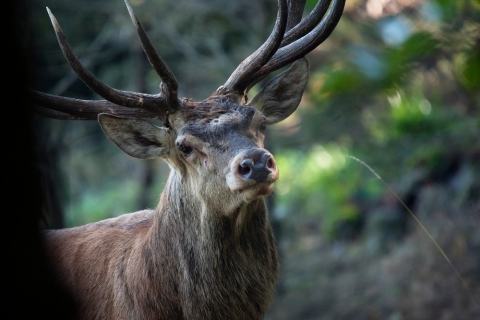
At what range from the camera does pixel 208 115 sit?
4.11 m

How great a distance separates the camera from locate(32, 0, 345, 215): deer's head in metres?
3.84

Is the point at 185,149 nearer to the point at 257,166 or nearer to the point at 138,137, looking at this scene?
the point at 138,137

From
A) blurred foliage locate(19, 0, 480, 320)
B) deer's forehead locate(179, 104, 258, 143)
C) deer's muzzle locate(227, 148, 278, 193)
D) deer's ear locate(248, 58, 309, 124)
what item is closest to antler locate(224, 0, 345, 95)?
deer's ear locate(248, 58, 309, 124)

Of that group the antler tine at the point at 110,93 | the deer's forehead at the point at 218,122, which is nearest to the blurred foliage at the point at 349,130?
the deer's forehead at the point at 218,122

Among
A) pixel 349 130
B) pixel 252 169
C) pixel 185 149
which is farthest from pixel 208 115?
pixel 349 130

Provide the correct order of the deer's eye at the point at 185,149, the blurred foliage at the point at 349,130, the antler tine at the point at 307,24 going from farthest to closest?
the blurred foliage at the point at 349,130 → the antler tine at the point at 307,24 → the deer's eye at the point at 185,149

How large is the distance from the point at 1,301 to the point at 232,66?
319 inches

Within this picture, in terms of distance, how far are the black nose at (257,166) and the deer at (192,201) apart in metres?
0.11

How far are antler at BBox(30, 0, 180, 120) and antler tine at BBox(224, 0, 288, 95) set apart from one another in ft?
1.59

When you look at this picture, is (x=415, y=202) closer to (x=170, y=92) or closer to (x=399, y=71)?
(x=399, y=71)

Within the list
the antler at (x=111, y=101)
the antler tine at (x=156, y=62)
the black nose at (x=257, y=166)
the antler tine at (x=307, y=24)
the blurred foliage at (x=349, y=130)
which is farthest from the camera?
the blurred foliage at (x=349, y=130)

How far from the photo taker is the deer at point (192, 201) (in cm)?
396

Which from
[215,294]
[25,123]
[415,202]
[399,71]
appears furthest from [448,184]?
[25,123]

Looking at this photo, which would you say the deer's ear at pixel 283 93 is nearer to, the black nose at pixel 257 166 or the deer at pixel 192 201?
the deer at pixel 192 201
